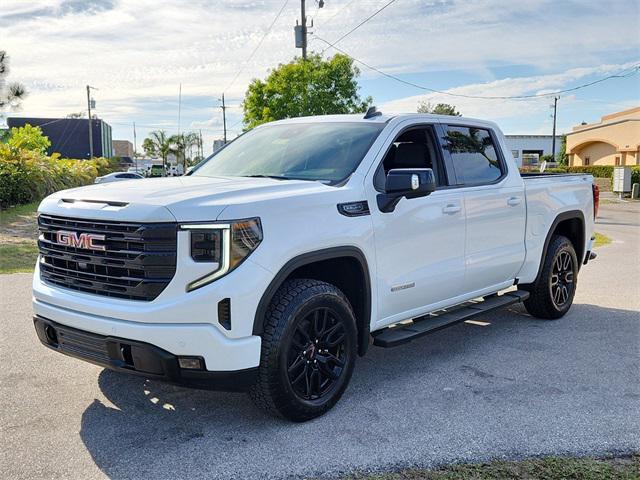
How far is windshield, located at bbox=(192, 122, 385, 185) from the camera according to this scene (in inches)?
182

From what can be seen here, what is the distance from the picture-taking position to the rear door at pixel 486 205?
5324 mm

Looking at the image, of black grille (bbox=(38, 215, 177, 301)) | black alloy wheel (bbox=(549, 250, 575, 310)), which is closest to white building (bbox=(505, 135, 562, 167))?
black alloy wheel (bbox=(549, 250, 575, 310))

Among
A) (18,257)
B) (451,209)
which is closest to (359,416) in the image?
(451,209)

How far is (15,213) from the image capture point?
61.4 ft

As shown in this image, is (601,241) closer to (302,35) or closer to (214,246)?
Result: (214,246)

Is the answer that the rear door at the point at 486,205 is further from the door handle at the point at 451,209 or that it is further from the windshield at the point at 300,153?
the windshield at the point at 300,153

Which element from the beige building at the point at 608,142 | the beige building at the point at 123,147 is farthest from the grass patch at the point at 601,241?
the beige building at the point at 123,147

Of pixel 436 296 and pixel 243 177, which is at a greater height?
pixel 243 177

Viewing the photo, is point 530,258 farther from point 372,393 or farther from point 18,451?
point 18,451

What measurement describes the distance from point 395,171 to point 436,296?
1.23 meters

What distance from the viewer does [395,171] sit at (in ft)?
14.2

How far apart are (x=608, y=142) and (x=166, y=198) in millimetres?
58636

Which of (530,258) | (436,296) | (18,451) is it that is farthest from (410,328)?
(18,451)

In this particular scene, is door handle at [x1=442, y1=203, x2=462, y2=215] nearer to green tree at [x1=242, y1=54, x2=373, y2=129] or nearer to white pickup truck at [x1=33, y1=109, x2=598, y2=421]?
white pickup truck at [x1=33, y1=109, x2=598, y2=421]
